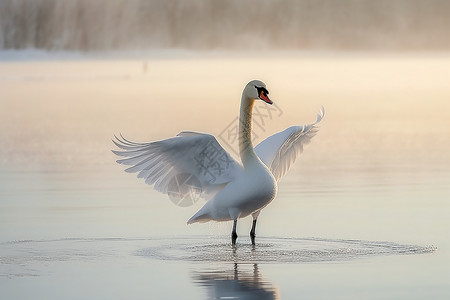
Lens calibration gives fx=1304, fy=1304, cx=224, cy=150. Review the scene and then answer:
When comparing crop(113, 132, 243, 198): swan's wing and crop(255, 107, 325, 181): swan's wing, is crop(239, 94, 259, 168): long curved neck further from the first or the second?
crop(255, 107, 325, 181): swan's wing

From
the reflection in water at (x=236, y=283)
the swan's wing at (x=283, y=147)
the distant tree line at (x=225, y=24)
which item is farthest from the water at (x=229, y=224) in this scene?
the distant tree line at (x=225, y=24)

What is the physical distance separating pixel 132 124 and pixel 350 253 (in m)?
16.5

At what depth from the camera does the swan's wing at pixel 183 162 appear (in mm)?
11547

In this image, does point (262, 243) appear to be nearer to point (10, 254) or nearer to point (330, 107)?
point (10, 254)

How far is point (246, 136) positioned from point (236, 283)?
291 cm

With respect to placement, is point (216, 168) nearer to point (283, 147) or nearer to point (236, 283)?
point (283, 147)

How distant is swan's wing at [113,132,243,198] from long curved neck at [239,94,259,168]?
0.48 ft

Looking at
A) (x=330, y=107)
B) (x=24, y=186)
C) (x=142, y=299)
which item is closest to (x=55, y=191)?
(x=24, y=186)

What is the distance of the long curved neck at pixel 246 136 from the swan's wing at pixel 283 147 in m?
0.56

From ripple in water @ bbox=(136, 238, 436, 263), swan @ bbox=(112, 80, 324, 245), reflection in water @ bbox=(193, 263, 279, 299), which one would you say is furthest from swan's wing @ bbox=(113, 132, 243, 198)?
reflection in water @ bbox=(193, 263, 279, 299)

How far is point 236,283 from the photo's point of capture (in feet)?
30.5

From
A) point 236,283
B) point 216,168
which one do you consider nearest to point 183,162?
point 216,168

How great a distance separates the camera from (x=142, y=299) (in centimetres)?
873

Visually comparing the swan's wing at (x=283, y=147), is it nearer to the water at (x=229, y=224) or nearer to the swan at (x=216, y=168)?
the swan at (x=216, y=168)
